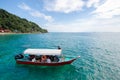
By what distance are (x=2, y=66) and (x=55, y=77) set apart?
10322 millimetres

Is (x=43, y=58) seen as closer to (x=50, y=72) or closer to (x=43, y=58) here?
(x=43, y=58)

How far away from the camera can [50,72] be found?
1728cm

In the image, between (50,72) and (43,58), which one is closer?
(50,72)

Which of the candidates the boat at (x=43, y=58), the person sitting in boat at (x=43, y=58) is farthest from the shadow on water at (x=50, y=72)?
the person sitting in boat at (x=43, y=58)

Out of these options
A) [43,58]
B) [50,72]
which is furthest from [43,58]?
[50,72]

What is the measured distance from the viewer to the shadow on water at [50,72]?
15.6 metres

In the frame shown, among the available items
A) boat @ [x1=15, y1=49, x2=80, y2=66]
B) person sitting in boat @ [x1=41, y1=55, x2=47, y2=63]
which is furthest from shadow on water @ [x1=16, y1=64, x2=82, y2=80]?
person sitting in boat @ [x1=41, y1=55, x2=47, y2=63]

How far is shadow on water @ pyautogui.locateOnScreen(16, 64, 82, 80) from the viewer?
15.6 meters

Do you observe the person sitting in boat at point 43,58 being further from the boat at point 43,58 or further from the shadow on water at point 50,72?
the shadow on water at point 50,72

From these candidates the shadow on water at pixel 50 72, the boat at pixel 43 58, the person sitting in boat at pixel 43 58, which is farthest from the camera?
the person sitting in boat at pixel 43 58

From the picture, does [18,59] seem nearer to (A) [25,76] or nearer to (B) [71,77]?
(A) [25,76]

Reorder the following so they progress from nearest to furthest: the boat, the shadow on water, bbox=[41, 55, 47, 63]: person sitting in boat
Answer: the shadow on water → the boat → bbox=[41, 55, 47, 63]: person sitting in boat

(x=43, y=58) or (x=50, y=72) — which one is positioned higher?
(x=43, y=58)

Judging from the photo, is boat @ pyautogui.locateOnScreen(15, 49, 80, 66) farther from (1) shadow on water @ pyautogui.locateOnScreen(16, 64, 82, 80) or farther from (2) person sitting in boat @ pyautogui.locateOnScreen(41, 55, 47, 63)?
(1) shadow on water @ pyautogui.locateOnScreen(16, 64, 82, 80)
